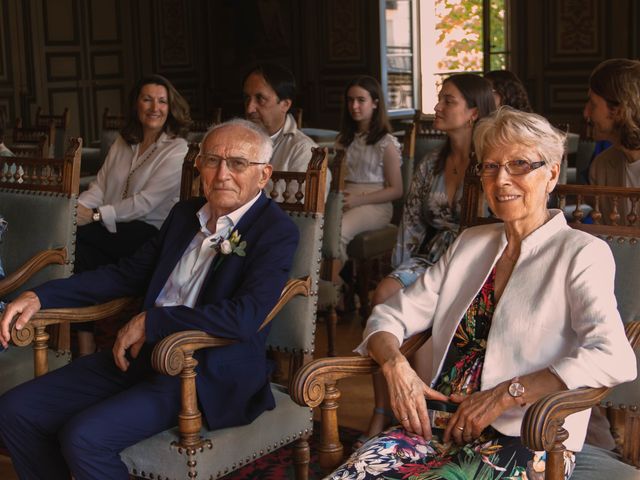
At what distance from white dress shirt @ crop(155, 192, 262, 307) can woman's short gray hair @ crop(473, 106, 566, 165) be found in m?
0.83

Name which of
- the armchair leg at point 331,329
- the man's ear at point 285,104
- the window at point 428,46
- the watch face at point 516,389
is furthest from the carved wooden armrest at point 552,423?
the window at point 428,46

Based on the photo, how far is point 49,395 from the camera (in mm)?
2639

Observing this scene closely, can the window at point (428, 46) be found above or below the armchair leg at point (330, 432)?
above

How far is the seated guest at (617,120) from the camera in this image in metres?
3.17

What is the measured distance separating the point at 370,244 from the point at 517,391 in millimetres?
3036

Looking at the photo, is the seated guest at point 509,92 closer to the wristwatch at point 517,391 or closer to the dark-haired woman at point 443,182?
the dark-haired woman at point 443,182

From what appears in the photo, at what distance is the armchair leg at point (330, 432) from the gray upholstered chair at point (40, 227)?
1346 mm

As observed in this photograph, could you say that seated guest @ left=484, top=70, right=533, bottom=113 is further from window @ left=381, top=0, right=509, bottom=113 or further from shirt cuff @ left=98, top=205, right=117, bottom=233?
window @ left=381, top=0, right=509, bottom=113

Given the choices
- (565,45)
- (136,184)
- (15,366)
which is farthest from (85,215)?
(565,45)

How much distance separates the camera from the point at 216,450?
8.05 ft

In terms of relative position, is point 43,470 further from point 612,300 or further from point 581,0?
point 581,0

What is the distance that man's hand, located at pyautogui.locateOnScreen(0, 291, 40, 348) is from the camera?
106 inches

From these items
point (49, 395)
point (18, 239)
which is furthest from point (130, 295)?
point (18, 239)

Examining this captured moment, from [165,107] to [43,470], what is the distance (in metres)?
2.34
